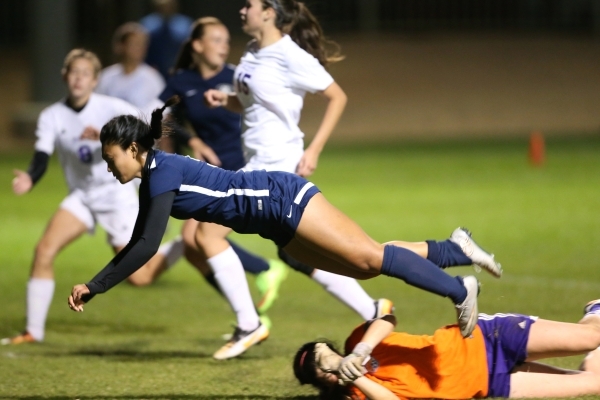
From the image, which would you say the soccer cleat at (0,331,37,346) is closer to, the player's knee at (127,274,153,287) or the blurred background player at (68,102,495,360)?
the player's knee at (127,274,153,287)

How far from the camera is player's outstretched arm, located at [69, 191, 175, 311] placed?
478cm

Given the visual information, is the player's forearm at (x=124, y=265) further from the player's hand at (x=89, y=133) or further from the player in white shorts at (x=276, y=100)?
the player's hand at (x=89, y=133)

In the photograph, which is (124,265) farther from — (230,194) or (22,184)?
(22,184)

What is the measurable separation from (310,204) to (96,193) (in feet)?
9.01

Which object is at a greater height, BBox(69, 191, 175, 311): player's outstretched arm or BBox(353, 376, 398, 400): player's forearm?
BBox(69, 191, 175, 311): player's outstretched arm

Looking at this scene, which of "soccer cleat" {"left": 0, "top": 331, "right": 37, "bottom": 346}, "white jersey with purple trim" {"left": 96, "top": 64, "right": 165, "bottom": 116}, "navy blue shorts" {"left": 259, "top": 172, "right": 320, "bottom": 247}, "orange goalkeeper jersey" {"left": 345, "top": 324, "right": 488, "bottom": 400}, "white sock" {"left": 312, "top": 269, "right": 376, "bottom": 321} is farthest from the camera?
"white jersey with purple trim" {"left": 96, "top": 64, "right": 165, "bottom": 116}

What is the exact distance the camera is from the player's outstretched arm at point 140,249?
478cm

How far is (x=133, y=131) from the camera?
4.93 meters

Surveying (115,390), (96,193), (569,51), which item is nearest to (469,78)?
(569,51)

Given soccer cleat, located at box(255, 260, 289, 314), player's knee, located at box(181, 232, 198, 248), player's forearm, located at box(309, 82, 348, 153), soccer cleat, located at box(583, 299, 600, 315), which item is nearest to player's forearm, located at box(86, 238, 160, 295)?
player's forearm, located at box(309, 82, 348, 153)

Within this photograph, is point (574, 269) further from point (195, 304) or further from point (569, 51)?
point (569, 51)

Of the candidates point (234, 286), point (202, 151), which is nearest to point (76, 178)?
point (202, 151)

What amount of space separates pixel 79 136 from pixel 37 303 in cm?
118

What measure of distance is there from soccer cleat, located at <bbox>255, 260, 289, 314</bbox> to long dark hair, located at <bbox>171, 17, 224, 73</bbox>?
166cm
